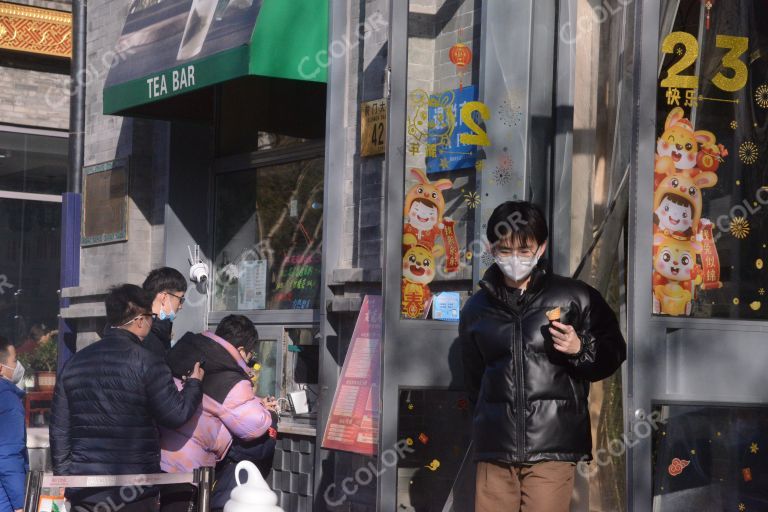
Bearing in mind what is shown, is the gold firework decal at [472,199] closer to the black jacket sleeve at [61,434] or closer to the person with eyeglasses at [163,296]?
the person with eyeglasses at [163,296]

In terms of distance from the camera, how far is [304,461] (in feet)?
31.9

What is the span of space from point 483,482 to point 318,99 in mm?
6155

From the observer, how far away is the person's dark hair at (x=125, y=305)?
650cm

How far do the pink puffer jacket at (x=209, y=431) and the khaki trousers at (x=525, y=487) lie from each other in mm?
A: 1740

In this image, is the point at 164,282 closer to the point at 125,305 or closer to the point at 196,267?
the point at 125,305

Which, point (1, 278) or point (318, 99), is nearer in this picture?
point (318, 99)

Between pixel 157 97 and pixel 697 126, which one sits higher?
pixel 157 97

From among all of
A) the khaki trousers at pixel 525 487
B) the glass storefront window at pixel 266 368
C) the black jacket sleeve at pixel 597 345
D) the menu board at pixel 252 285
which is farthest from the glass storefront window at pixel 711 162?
the menu board at pixel 252 285

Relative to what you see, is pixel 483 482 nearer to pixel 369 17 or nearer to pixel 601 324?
pixel 601 324

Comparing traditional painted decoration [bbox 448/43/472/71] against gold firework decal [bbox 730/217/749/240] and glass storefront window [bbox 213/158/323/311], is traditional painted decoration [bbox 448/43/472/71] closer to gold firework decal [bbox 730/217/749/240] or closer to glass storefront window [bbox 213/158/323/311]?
gold firework decal [bbox 730/217/749/240]

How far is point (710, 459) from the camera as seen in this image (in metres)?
6.58

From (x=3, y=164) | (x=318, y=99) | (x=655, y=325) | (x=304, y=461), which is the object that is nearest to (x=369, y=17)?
(x=318, y=99)

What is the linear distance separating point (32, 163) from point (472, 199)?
10169mm

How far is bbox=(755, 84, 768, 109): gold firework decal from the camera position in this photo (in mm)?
6527
